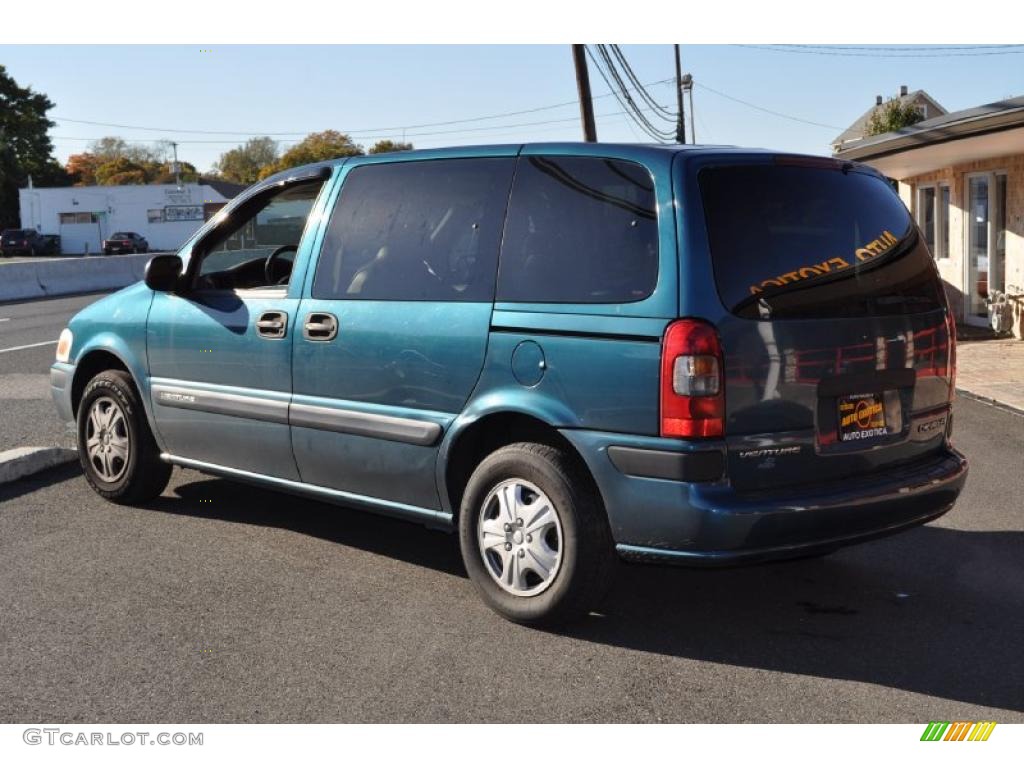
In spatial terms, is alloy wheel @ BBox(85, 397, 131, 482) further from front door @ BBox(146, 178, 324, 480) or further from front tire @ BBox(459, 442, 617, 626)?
front tire @ BBox(459, 442, 617, 626)

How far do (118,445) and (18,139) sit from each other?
8954 centimetres

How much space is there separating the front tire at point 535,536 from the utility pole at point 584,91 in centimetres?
2234

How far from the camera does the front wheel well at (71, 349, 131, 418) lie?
694cm

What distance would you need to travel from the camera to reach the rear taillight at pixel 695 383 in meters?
4.32

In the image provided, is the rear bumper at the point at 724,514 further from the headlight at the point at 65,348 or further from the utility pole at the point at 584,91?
the utility pole at the point at 584,91

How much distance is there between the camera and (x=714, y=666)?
4.40 m

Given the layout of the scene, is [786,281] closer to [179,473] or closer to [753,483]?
[753,483]

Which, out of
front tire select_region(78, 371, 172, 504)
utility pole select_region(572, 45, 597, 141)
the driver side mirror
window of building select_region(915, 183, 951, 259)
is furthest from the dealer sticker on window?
utility pole select_region(572, 45, 597, 141)

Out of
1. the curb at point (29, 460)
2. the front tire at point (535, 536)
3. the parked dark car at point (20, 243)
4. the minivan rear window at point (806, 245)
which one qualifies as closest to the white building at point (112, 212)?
the parked dark car at point (20, 243)

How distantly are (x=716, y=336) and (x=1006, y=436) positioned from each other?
570 cm

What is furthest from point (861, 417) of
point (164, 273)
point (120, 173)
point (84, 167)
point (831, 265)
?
point (84, 167)
